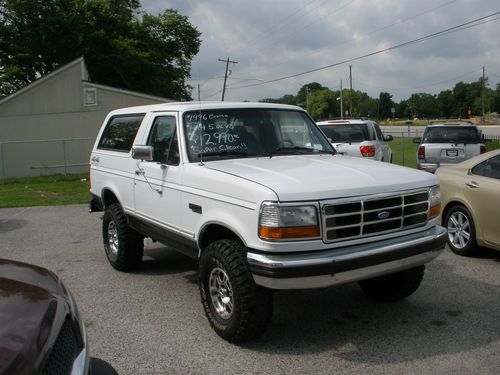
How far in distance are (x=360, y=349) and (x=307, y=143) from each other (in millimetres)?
2318

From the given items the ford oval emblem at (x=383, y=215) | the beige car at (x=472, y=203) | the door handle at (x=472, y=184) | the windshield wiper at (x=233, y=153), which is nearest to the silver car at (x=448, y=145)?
the beige car at (x=472, y=203)

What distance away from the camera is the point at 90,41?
35.6 m

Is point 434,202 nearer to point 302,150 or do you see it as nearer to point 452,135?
point 302,150

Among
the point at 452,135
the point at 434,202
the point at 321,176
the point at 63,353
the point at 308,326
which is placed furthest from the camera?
the point at 452,135

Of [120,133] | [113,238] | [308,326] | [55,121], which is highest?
[55,121]

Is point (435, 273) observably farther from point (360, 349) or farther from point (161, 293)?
point (161, 293)

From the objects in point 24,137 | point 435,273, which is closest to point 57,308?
point 435,273

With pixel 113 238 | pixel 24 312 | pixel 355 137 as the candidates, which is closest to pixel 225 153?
pixel 113 238

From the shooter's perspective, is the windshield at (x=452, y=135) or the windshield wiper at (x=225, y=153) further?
the windshield at (x=452, y=135)

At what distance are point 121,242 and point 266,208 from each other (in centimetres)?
311

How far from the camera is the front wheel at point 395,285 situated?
502cm

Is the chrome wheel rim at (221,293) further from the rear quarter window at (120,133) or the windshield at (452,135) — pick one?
the windshield at (452,135)

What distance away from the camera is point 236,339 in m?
4.18

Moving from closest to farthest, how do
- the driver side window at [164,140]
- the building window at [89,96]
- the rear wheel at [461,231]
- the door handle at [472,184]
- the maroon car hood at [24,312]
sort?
the maroon car hood at [24,312]
the driver side window at [164,140]
the door handle at [472,184]
the rear wheel at [461,231]
the building window at [89,96]
